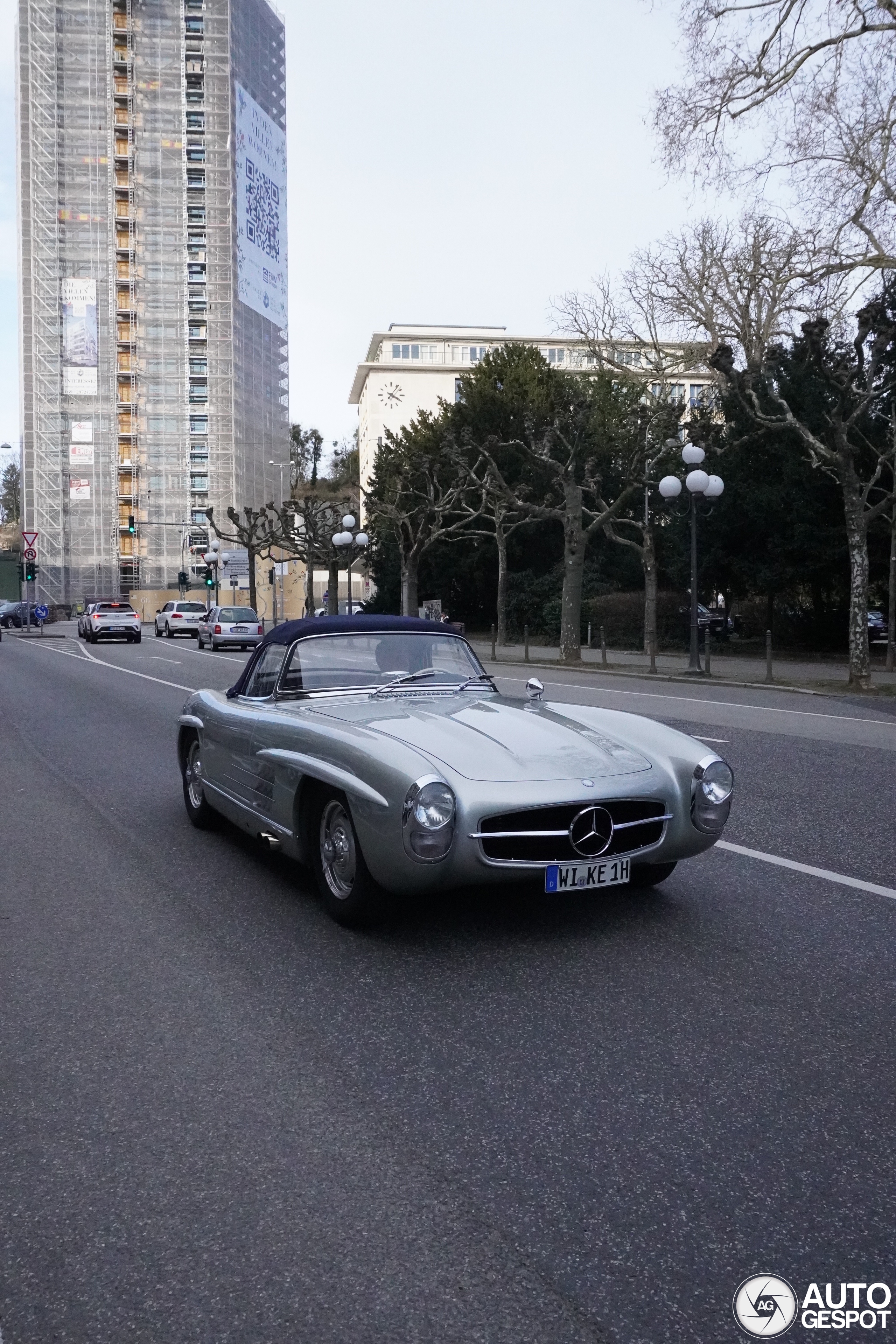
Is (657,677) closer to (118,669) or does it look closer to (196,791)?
(118,669)

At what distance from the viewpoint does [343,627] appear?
21.9ft

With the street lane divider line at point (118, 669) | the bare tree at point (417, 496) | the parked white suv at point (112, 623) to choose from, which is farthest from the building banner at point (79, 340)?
the street lane divider line at point (118, 669)

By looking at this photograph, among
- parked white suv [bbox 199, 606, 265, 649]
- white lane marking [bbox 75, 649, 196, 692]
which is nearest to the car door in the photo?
white lane marking [bbox 75, 649, 196, 692]

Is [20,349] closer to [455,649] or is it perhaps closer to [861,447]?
[861,447]

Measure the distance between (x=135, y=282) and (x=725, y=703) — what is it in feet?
226

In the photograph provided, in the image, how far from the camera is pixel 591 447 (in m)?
51.2

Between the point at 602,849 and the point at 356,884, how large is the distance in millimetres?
1013

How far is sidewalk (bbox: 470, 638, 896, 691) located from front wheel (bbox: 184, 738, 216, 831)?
15.5m

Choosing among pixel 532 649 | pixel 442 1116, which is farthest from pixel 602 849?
pixel 532 649

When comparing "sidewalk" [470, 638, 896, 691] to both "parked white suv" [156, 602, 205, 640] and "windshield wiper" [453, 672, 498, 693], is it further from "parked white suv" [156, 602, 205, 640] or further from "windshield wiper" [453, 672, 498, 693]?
"windshield wiper" [453, 672, 498, 693]

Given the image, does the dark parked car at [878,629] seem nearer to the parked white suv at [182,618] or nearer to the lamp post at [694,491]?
the lamp post at [694,491]

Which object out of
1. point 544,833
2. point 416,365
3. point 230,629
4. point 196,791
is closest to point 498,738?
point 544,833

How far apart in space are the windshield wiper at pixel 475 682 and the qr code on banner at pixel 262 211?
79074mm

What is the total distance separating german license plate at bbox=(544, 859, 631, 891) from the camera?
4.86 metres
